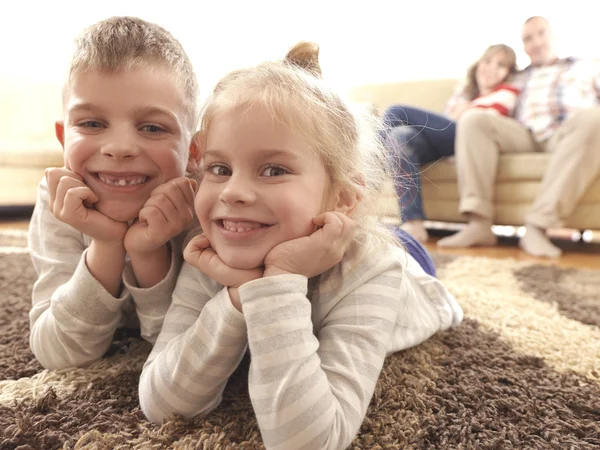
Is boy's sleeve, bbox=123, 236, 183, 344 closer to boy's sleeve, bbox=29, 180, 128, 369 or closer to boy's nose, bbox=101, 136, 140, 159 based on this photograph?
boy's sleeve, bbox=29, 180, 128, 369

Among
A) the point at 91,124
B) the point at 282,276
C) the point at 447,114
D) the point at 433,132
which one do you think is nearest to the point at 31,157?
the point at 433,132

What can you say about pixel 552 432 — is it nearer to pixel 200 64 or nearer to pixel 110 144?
pixel 110 144

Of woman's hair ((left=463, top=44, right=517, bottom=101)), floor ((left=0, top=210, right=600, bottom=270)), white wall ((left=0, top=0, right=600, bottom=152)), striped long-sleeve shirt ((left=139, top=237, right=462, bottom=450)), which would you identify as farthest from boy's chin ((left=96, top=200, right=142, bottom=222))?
white wall ((left=0, top=0, right=600, bottom=152))

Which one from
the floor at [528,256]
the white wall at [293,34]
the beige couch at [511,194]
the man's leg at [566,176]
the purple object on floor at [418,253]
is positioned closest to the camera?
the purple object on floor at [418,253]

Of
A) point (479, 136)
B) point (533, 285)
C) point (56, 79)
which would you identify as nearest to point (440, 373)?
point (533, 285)

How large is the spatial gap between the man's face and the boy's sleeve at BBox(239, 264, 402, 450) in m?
2.44

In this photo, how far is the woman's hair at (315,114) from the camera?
61cm

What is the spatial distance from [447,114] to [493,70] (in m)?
0.31

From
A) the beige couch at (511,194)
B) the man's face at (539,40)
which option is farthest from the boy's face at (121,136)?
the man's face at (539,40)

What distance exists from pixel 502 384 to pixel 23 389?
2.13 ft

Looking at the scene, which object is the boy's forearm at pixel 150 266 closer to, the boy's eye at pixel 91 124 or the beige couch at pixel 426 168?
the boy's eye at pixel 91 124

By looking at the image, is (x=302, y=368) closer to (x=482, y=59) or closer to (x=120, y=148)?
(x=120, y=148)

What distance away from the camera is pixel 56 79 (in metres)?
3.74

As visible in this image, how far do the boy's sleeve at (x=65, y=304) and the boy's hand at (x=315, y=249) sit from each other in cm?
27
